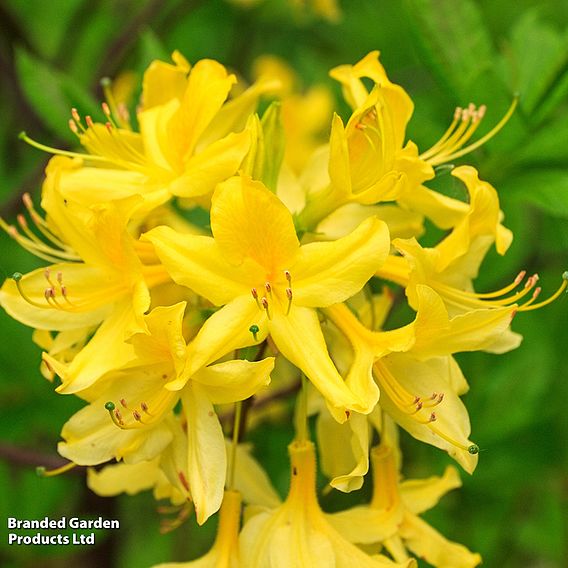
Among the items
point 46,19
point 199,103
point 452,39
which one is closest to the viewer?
point 199,103

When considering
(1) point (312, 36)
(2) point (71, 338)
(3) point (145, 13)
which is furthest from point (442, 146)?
(1) point (312, 36)

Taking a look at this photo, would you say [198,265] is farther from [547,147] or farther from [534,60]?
[534,60]

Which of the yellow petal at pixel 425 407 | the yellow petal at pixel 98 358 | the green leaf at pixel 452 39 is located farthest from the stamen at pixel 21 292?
the green leaf at pixel 452 39

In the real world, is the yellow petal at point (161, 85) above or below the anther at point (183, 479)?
above

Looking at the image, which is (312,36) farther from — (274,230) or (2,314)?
(274,230)

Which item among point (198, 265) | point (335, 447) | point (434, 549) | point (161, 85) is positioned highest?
point (161, 85)

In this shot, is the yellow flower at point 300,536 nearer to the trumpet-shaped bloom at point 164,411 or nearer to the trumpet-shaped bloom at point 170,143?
the trumpet-shaped bloom at point 164,411

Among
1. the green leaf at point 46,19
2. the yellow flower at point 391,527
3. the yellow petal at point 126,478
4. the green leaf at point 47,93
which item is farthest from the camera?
the green leaf at point 46,19

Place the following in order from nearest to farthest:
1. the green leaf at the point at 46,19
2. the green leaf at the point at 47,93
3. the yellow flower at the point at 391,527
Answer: the yellow flower at the point at 391,527
the green leaf at the point at 47,93
the green leaf at the point at 46,19

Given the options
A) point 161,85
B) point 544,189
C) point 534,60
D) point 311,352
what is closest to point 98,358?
point 311,352
